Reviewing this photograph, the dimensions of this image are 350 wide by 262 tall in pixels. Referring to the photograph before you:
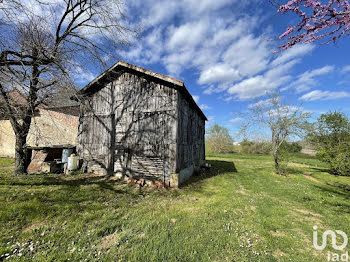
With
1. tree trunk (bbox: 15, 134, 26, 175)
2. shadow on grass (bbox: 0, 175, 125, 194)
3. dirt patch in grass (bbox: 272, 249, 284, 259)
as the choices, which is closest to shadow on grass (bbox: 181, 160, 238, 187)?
shadow on grass (bbox: 0, 175, 125, 194)

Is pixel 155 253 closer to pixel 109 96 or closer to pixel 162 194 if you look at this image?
pixel 162 194

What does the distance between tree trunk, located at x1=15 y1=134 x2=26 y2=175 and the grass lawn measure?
3.89ft

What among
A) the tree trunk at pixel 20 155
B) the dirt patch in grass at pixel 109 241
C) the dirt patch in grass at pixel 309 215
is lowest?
the dirt patch in grass at pixel 309 215

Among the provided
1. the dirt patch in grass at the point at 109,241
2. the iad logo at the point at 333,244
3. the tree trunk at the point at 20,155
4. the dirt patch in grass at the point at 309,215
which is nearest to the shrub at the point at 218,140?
the dirt patch in grass at the point at 309,215

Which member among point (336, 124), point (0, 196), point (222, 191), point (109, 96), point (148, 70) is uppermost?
point (148, 70)

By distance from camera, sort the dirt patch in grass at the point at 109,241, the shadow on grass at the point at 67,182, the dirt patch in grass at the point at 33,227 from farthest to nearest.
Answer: the shadow on grass at the point at 67,182
the dirt patch in grass at the point at 33,227
the dirt patch in grass at the point at 109,241

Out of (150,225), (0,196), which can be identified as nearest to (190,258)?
(150,225)

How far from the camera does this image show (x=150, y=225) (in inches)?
140

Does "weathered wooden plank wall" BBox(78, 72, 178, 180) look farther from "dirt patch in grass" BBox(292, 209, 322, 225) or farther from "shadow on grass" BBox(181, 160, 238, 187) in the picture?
"dirt patch in grass" BBox(292, 209, 322, 225)

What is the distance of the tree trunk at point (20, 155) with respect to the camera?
Result: 6.97 meters

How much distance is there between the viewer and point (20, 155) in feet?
23.4

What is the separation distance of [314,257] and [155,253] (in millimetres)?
3146

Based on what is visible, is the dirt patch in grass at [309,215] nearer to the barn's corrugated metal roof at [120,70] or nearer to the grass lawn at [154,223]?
the grass lawn at [154,223]

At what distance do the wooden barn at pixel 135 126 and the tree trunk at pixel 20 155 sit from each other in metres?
2.47
